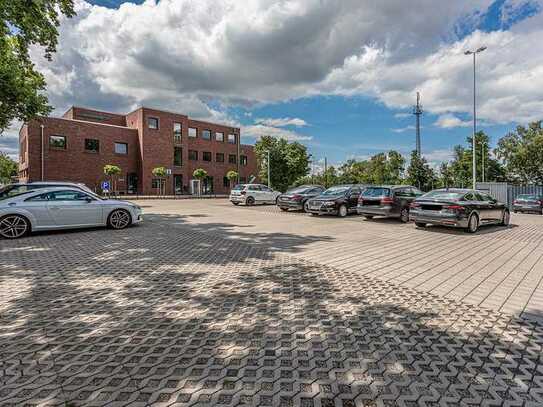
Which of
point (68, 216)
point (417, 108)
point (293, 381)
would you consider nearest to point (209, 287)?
point (293, 381)

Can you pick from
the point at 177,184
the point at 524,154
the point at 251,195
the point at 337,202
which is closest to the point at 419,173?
the point at 524,154

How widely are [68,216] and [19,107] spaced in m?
8.39

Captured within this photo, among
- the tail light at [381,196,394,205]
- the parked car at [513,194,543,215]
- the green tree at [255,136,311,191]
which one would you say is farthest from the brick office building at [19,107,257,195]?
the parked car at [513,194,543,215]

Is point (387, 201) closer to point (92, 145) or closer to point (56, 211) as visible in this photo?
point (56, 211)

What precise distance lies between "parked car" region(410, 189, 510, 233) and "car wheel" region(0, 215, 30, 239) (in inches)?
477

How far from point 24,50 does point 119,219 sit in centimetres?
1022

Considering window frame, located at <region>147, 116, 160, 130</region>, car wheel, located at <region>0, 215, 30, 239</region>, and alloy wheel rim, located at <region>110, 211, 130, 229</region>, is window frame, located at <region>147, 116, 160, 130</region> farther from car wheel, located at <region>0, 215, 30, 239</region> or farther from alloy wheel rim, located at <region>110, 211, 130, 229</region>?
car wheel, located at <region>0, 215, 30, 239</region>

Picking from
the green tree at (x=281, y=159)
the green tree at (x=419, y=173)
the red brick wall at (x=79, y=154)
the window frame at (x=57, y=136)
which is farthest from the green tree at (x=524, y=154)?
the window frame at (x=57, y=136)

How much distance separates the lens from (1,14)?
34.3 ft

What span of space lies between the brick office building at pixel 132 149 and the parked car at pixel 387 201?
33.2 m

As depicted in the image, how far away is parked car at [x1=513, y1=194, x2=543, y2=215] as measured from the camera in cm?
1894

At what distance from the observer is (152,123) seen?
40.9 m

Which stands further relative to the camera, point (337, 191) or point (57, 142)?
point (57, 142)

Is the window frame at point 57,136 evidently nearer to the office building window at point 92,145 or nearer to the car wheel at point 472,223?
the office building window at point 92,145
